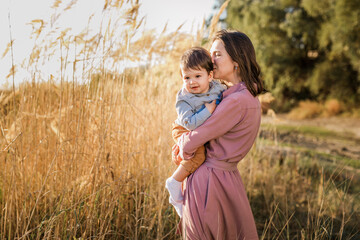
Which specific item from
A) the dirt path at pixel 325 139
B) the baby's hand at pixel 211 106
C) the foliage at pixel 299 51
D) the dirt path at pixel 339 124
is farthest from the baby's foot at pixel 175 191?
the foliage at pixel 299 51

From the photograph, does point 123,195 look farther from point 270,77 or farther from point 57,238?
point 270,77

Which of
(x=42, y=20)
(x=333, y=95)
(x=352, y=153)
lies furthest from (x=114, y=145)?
(x=333, y=95)

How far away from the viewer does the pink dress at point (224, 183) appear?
1.59m

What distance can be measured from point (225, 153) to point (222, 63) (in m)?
0.44

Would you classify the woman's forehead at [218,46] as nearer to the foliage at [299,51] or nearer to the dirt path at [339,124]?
the dirt path at [339,124]

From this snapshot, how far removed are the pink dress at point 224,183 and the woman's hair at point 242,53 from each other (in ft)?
0.20

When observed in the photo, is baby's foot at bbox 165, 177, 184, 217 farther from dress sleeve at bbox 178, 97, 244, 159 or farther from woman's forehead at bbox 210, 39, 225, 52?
woman's forehead at bbox 210, 39, 225, 52

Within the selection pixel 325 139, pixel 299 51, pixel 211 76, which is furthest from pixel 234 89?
pixel 299 51

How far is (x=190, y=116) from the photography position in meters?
1.58

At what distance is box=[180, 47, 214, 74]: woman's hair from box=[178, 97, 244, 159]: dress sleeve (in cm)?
19

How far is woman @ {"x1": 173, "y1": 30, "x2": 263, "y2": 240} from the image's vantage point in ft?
5.13

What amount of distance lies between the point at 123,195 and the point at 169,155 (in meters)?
0.50

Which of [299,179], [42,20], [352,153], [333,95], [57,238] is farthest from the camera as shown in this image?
[333,95]

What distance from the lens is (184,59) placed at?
163 centimetres
